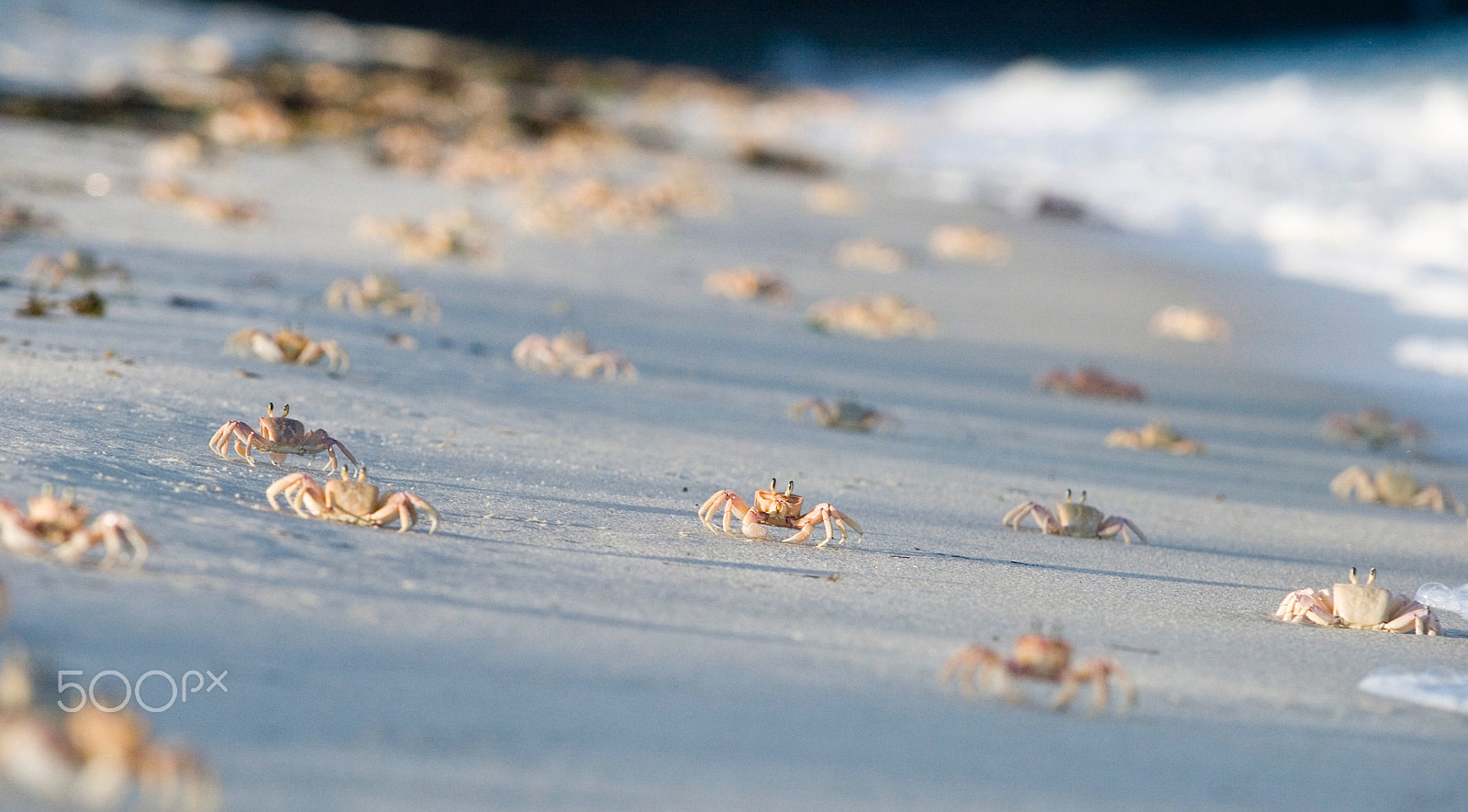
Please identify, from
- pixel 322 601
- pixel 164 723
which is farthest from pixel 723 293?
pixel 164 723

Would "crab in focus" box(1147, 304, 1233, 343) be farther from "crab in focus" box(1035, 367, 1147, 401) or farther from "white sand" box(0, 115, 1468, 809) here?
"crab in focus" box(1035, 367, 1147, 401)

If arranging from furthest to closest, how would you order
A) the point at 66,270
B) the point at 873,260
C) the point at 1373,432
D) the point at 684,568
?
the point at 873,260, the point at 1373,432, the point at 66,270, the point at 684,568

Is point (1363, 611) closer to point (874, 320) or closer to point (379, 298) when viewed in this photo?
point (379, 298)

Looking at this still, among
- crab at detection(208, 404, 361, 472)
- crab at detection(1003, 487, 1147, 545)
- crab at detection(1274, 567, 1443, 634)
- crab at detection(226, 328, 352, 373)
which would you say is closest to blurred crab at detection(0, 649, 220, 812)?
crab at detection(208, 404, 361, 472)

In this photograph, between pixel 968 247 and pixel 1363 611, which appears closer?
pixel 1363 611

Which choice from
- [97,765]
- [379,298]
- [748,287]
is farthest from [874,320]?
[97,765]

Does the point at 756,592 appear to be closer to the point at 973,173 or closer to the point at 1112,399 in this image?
the point at 1112,399

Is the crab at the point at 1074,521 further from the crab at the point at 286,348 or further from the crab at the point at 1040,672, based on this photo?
the crab at the point at 286,348
